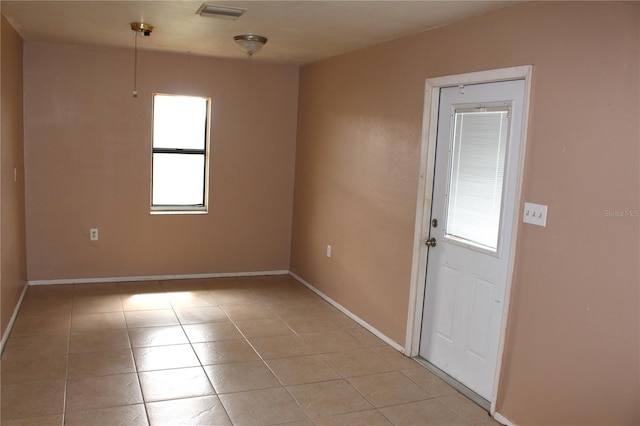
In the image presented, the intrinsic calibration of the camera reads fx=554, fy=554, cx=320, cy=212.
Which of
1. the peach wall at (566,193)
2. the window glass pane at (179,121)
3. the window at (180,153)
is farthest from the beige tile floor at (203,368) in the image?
the window glass pane at (179,121)

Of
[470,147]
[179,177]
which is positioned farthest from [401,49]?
[179,177]

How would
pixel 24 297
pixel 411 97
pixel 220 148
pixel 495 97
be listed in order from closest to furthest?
pixel 495 97, pixel 411 97, pixel 24 297, pixel 220 148

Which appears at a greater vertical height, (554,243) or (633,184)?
(633,184)

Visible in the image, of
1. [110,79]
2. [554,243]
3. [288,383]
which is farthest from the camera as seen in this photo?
[110,79]

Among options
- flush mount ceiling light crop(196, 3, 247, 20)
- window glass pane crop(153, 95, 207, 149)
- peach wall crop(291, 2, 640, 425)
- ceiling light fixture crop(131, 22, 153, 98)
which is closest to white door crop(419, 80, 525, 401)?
peach wall crop(291, 2, 640, 425)

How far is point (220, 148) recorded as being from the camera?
557 centimetres

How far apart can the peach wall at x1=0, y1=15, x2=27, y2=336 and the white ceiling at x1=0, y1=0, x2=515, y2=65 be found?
242 mm

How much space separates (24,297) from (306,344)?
2512 mm

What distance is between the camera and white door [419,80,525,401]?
10.0 ft

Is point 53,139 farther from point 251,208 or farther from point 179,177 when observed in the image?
point 251,208

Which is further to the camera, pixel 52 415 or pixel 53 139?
pixel 53 139

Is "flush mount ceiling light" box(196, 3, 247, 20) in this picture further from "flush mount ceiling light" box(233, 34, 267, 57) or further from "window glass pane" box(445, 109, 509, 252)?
"window glass pane" box(445, 109, 509, 252)

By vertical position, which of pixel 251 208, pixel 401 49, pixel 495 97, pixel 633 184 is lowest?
pixel 251 208

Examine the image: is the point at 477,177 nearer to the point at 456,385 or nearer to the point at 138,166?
the point at 456,385
